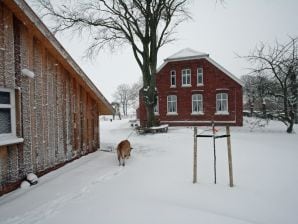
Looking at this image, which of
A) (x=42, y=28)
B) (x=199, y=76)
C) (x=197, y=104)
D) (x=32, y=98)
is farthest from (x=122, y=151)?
(x=199, y=76)

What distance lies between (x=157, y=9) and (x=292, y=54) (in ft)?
32.3

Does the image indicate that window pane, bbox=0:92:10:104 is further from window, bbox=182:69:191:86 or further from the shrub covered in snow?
window, bbox=182:69:191:86

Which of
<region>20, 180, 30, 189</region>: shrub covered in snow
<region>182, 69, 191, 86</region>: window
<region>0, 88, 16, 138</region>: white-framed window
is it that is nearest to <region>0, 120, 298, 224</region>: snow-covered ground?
<region>20, 180, 30, 189</region>: shrub covered in snow

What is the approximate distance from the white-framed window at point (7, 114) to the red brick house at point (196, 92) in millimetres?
18751

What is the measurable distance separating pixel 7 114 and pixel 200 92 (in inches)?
787

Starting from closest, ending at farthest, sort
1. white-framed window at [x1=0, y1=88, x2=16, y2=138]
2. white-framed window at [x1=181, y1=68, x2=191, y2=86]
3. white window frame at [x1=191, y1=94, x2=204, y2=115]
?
white-framed window at [x1=0, y1=88, x2=16, y2=138] < white window frame at [x1=191, y1=94, x2=204, y2=115] < white-framed window at [x1=181, y1=68, x2=191, y2=86]

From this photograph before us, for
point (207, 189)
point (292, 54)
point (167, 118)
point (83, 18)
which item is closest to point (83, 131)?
point (207, 189)

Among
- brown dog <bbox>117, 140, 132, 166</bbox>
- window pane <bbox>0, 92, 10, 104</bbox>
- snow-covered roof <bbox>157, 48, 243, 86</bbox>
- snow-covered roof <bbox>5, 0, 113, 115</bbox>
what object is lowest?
brown dog <bbox>117, 140, 132, 166</bbox>

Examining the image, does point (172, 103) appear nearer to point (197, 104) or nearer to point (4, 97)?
point (197, 104)

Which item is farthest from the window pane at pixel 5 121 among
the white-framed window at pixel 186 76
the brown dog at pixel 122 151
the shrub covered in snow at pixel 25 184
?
the white-framed window at pixel 186 76

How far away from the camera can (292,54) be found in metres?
14.8

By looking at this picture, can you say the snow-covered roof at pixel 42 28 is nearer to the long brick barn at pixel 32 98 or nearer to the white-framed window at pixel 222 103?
the long brick barn at pixel 32 98

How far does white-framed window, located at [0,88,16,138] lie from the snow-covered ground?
1.34m

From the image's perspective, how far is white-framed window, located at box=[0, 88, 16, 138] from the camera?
4734 millimetres
